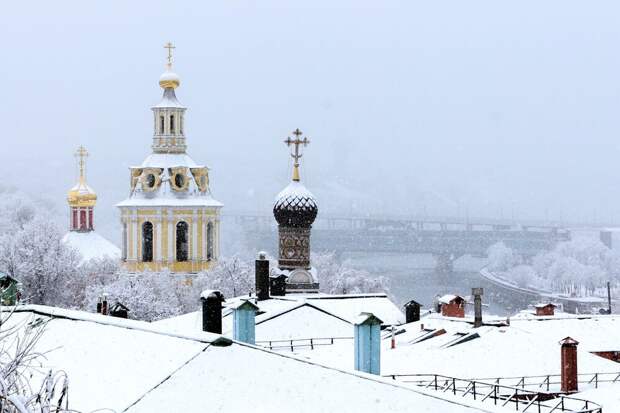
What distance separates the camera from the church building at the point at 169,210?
2608 inches

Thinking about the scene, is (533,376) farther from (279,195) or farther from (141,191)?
(141,191)

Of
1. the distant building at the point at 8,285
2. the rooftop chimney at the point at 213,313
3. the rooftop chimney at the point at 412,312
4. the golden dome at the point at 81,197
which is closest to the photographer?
the distant building at the point at 8,285

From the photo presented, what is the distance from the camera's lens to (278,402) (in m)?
13.5

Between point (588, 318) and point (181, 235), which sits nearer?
point (588, 318)

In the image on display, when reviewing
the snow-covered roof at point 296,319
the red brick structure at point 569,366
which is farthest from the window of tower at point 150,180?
the red brick structure at point 569,366

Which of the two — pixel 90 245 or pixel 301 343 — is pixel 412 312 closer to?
pixel 301 343

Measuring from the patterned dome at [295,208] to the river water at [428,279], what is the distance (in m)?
42.2

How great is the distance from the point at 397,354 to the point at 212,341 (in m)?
10.9

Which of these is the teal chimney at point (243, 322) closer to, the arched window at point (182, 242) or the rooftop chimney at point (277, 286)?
the rooftop chimney at point (277, 286)

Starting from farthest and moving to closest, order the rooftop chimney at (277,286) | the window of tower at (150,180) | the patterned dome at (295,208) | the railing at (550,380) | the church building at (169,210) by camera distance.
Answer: the window of tower at (150,180) < the church building at (169,210) < the patterned dome at (295,208) < the rooftop chimney at (277,286) < the railing at (550,380)

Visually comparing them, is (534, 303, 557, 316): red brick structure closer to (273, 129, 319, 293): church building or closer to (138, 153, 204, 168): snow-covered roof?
(273, 129, 319, 293): church building

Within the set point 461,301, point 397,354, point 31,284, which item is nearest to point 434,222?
point 31,284

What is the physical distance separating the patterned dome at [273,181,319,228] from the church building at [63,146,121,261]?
2899 centimetres

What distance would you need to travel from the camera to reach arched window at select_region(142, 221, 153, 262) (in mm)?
66312
